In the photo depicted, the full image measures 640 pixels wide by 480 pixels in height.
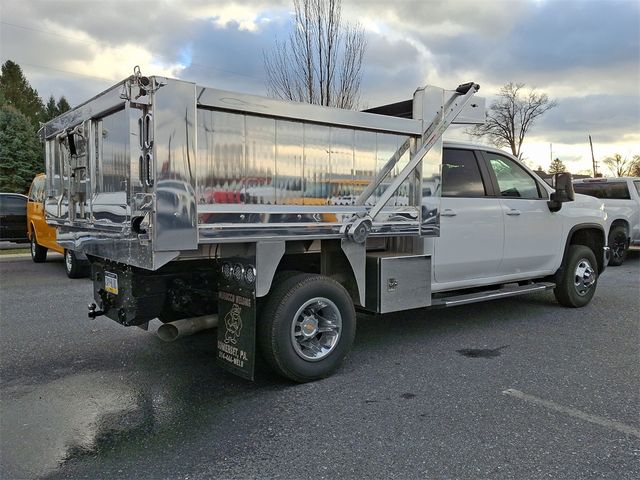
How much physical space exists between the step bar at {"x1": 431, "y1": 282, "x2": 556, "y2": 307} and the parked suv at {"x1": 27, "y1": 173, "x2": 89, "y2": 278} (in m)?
6.84

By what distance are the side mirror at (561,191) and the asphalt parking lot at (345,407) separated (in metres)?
1.49

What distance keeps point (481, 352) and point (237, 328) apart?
2.51 meters

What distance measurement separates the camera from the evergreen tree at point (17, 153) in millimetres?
33250

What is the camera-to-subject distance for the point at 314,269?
4.93 meters

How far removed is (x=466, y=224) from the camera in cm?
559

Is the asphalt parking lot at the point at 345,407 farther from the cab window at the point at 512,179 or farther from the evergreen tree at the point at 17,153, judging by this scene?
the evergreen tree at the point at 17,153

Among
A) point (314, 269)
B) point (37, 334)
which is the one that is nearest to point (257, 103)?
point (314, 269)

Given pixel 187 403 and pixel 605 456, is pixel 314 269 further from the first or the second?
pixel 605 456

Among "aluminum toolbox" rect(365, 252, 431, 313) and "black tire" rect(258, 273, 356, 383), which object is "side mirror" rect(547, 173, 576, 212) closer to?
"aluminum toolbox" rect(365, 252, 431, 313)

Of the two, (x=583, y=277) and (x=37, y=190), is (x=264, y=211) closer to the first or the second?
(x=583, y=277)

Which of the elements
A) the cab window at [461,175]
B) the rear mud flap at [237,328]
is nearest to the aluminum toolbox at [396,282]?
the cab window at [461,175]

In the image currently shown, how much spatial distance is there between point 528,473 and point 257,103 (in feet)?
9.74

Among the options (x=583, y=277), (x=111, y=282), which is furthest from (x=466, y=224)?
(x=111, y=282)

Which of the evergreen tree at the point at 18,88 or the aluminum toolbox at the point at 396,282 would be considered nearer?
the aluminum toolbox at the point at 396,282
